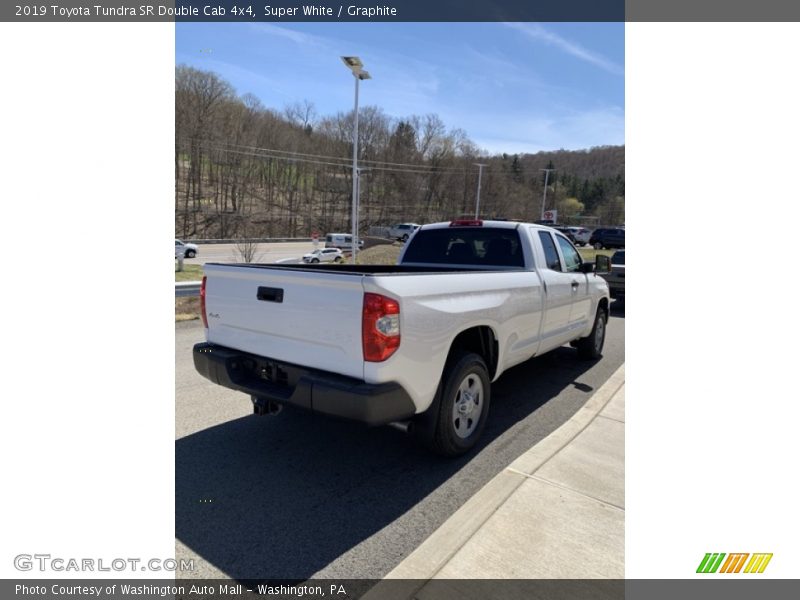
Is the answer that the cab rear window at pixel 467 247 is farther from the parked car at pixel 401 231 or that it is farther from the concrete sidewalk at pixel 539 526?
the parked car at pixel 401 231

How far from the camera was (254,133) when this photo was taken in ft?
192

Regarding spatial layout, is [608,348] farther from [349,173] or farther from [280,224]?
[349,173]

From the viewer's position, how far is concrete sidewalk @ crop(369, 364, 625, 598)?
93.7 inches

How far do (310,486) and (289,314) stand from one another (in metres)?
1.17

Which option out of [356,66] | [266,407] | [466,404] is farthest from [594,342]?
[356,66]

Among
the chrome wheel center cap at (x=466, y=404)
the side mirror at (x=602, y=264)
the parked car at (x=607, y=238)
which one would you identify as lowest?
the chrome wheel center cap at (x=466, y=404)

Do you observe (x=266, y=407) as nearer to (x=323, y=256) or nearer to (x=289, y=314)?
(x=289, y=314)

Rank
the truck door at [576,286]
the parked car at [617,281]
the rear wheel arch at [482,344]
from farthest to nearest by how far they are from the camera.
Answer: the parked car at [617,281] → the truck door at [576,286] → the rear wheel arch at [482,344]

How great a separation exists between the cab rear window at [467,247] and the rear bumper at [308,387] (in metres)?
2.38

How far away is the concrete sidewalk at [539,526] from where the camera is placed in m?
2.38

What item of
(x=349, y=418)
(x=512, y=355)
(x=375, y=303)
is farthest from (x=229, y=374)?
(x=512, y=355)

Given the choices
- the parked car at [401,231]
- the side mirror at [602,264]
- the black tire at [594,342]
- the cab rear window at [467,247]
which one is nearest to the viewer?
the cab rear window at [467,247]
